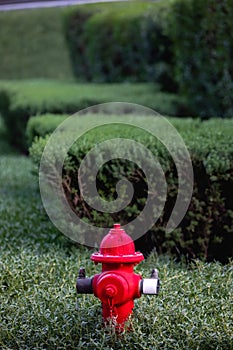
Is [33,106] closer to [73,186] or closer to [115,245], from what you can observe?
[73,186]

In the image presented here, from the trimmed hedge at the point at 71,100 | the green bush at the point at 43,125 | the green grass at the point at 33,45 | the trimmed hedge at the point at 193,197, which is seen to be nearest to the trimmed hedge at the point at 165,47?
the trimmed hedge at the point at 71,100

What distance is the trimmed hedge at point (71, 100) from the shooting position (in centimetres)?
859

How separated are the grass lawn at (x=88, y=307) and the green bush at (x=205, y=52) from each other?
11.0 feet

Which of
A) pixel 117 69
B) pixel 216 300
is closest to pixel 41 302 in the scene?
pixel 216 300

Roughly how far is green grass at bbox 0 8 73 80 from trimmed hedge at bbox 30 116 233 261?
16.4 m

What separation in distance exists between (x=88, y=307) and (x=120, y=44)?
8421 millimetres

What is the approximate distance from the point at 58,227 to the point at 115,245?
1680 mm

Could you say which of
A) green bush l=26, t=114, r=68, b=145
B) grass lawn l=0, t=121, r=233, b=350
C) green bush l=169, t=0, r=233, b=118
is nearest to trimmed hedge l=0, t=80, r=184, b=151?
green bush l=169, t=0, r=233, b=118

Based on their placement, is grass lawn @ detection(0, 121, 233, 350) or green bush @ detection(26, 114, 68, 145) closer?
grass lawn @ detection(0, 121, 233, 350)

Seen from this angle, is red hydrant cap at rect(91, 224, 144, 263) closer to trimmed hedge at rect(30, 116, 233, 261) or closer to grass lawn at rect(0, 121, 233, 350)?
grass lawn at rect(0, 121, 233, 350)

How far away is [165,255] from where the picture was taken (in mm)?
4375

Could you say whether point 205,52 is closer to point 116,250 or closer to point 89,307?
point 89,307

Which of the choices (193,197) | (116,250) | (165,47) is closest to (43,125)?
(193,197)

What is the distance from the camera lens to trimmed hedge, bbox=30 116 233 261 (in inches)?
169
